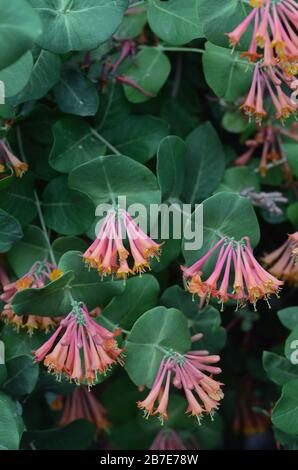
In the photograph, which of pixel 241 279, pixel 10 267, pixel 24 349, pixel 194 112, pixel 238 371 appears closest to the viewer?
pixel 241 279

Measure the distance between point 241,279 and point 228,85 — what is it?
1.25ft

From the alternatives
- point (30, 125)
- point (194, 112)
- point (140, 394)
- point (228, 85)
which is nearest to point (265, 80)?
point (228, 85)

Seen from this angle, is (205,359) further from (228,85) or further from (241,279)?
(228,85)

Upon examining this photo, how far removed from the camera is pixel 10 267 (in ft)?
4.10

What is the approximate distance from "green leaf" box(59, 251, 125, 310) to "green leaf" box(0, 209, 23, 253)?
0.34 feet

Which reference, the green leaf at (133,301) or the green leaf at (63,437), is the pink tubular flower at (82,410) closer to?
the green leaf at (63,437)

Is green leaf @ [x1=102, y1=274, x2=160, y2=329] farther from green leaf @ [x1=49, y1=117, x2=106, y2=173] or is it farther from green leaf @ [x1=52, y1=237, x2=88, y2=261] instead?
green leaf @ [x1=49, y1=117, x2=106, y2=173]

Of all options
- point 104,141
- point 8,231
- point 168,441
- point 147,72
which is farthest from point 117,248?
point 168,441

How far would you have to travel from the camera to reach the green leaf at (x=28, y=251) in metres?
1.19

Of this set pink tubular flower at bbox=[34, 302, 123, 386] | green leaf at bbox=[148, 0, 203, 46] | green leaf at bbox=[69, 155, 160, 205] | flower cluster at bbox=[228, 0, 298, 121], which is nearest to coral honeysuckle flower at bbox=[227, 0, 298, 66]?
flower cluster at bbox=[228, 0, 298, 121]

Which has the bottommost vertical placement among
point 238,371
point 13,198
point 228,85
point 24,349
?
point 238,371

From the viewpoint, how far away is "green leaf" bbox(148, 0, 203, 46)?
1153mm

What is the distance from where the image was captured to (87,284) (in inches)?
42.5

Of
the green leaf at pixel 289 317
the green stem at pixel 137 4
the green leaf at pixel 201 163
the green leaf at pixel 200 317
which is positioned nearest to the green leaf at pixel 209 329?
the green leaf at pixel 200 317
